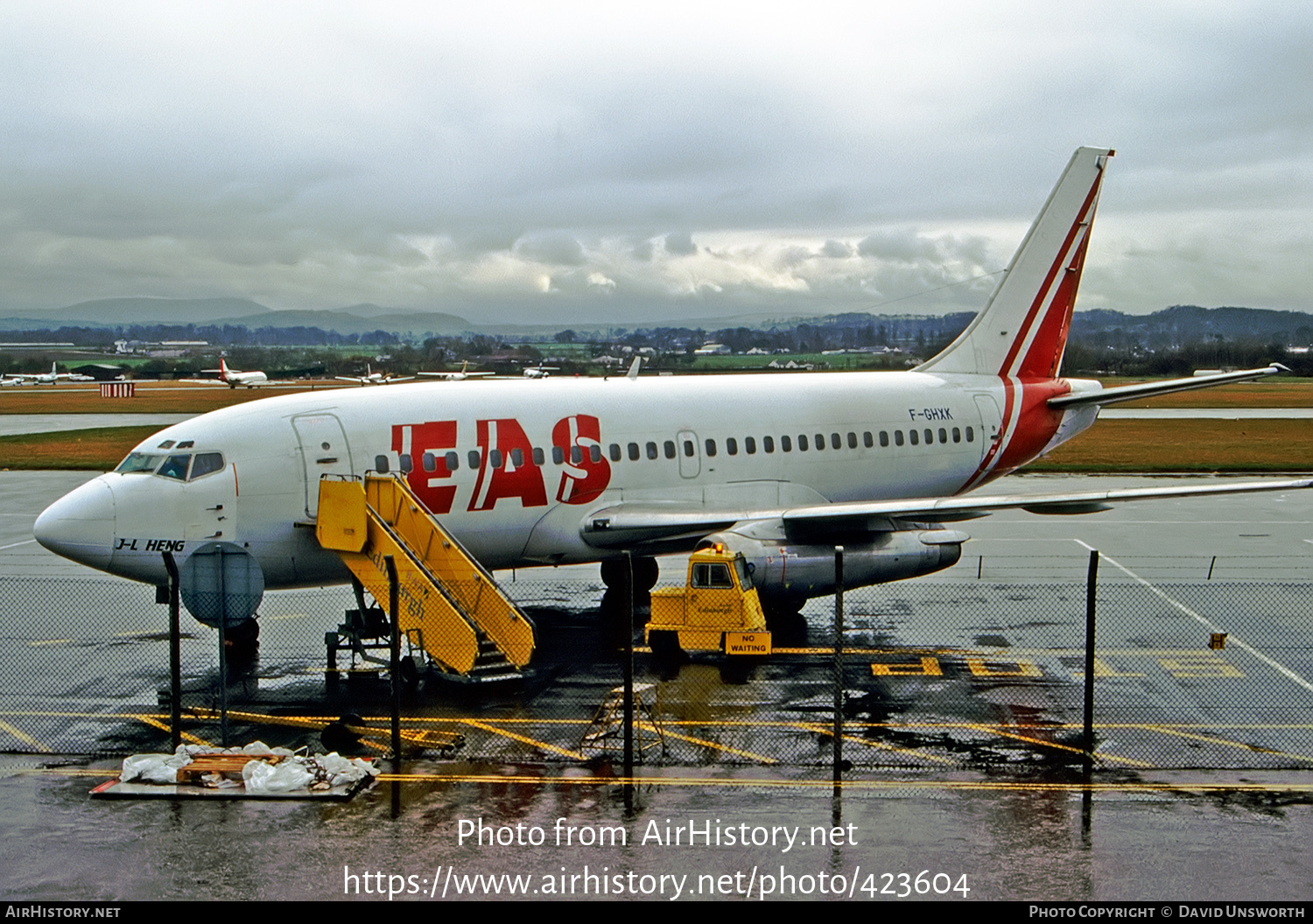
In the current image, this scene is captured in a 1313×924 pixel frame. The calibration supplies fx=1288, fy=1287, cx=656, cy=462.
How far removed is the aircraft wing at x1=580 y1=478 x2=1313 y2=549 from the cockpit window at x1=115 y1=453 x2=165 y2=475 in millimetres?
7674

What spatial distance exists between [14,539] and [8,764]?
22.0 meters

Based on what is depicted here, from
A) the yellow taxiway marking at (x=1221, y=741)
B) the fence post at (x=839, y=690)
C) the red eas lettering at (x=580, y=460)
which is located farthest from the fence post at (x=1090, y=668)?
the red eas lettering at (x=580, y=460)

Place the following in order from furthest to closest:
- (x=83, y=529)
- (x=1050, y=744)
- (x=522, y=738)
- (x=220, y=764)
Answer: (x=83, y=529) < (x=522, y=738) < (x=1050, y=744) < (x=220, y=764)

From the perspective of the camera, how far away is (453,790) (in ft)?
46.5

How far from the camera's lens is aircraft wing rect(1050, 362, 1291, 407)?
2691cm

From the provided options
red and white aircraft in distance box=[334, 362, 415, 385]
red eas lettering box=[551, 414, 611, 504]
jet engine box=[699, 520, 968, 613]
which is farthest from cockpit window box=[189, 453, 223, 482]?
red and white aircraft in distance box=[334, 362, 415, 385]

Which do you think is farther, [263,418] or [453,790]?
[263,418]

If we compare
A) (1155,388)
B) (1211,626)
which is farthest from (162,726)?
(1155,388)

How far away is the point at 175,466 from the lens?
21.3 metres

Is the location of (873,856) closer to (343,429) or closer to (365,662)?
(365,662)

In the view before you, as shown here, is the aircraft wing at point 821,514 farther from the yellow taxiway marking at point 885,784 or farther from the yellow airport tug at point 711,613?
the yellow taxiway marking at point 885,784

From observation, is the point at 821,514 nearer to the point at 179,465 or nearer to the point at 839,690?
the point at 839,690

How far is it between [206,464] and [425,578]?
Answer: 5.03 meters
